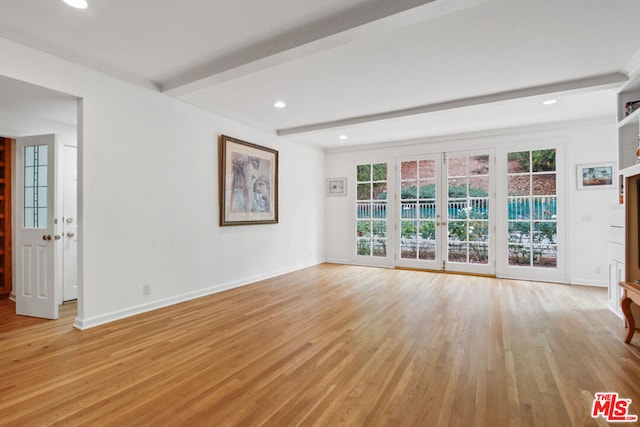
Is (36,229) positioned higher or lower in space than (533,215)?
lower

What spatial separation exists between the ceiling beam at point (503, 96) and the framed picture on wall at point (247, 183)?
1106 mm

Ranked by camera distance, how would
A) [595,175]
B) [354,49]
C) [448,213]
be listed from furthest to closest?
[448,213] → [595,175] → [354,49]

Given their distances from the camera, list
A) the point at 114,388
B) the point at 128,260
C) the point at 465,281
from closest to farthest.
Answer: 1. the point at 114,388
2. the point at 128,260
3. the point at 465,281

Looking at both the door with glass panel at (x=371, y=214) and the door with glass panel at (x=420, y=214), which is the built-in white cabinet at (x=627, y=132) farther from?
the door with glass panel at (x=371, y=214)

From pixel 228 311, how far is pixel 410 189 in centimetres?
431

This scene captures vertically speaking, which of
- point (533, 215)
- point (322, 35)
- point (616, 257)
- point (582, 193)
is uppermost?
point (322, 35)

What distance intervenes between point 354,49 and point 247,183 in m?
2.86

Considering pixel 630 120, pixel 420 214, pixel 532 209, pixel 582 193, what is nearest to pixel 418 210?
pixel 420 214

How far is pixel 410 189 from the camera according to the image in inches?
251

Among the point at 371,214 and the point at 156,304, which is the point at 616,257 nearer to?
the point at 371,214

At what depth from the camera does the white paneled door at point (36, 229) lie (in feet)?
11.2

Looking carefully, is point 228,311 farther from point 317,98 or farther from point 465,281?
point 465,281

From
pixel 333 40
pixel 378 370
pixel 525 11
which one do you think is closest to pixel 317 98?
pixel 333 40

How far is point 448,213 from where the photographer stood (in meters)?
5.98
